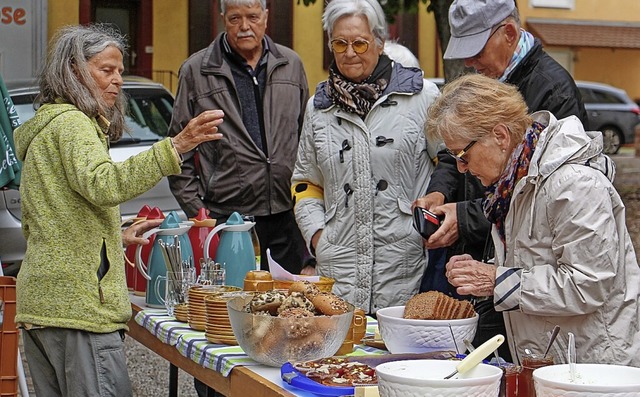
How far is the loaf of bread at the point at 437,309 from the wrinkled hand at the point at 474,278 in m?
0.04

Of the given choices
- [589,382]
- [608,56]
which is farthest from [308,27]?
[589,382]

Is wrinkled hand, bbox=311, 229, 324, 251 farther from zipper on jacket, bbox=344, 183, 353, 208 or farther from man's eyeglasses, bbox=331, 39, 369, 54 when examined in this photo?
man's eyeglasses, bbox=331, 39, 369, 54

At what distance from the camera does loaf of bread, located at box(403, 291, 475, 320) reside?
2.61m

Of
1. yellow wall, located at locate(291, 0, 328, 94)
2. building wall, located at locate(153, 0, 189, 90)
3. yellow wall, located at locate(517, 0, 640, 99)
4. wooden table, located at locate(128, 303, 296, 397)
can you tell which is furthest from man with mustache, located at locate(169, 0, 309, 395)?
yellow wall, located at locate(517, 0, 640, 99)

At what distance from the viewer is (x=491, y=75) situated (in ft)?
11.2

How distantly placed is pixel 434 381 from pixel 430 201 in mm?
1532

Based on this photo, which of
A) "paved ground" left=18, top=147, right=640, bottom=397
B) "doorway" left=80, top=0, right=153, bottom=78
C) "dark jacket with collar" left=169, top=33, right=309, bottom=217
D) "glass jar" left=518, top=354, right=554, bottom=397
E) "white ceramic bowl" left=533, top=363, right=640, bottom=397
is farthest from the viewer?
"doorway" left=80, top=0, right=153, bottom=78

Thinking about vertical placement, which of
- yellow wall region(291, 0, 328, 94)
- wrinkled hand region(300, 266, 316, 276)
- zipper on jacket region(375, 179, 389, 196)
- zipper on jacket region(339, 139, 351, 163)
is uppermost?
zipper on jacket region(339, 139, 351, 163)

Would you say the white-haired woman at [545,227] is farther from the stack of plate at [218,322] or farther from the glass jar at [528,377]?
the stack of plate at [218,322]

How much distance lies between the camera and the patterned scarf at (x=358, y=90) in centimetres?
369

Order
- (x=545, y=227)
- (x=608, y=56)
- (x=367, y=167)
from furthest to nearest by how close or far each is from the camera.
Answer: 1. (x=608, y=56)
2. (x=367, y=167)
3. (x=545, y=227)

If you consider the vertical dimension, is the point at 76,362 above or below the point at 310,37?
above

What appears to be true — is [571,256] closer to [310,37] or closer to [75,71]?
[75,71]

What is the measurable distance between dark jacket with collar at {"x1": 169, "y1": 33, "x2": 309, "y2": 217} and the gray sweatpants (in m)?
1.32
